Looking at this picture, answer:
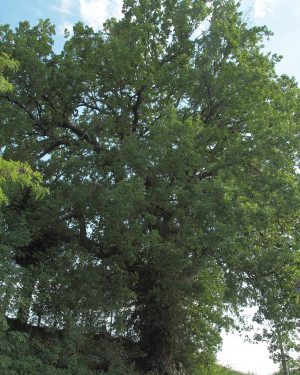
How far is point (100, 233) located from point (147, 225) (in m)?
1.63

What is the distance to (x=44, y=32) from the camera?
43.1 ft

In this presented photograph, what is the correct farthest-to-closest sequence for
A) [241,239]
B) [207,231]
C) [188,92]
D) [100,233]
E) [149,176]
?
1. [188,92]
2. [100,233]
3. [149,176]
4. [207,231]
5. [241,239]

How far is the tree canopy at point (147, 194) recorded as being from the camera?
356 inches

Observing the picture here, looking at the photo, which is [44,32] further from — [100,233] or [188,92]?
[100,233]

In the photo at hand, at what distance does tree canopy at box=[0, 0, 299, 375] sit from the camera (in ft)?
29.7

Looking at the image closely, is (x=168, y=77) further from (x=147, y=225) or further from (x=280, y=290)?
(x=280, y=290)

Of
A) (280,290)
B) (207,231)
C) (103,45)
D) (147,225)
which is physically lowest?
(280,290)

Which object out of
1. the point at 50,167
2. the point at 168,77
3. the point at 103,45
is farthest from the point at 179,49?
the point at 50,167

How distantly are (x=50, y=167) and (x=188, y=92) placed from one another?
5681mm

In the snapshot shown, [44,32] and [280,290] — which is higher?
[44,32]

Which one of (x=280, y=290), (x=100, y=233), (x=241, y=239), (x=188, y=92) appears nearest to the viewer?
(x=241, y=239)

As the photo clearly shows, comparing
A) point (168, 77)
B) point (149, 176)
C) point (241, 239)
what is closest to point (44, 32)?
point (168, 77)

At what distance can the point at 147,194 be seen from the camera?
10352mm

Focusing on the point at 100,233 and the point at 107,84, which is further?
the point at 107,84
